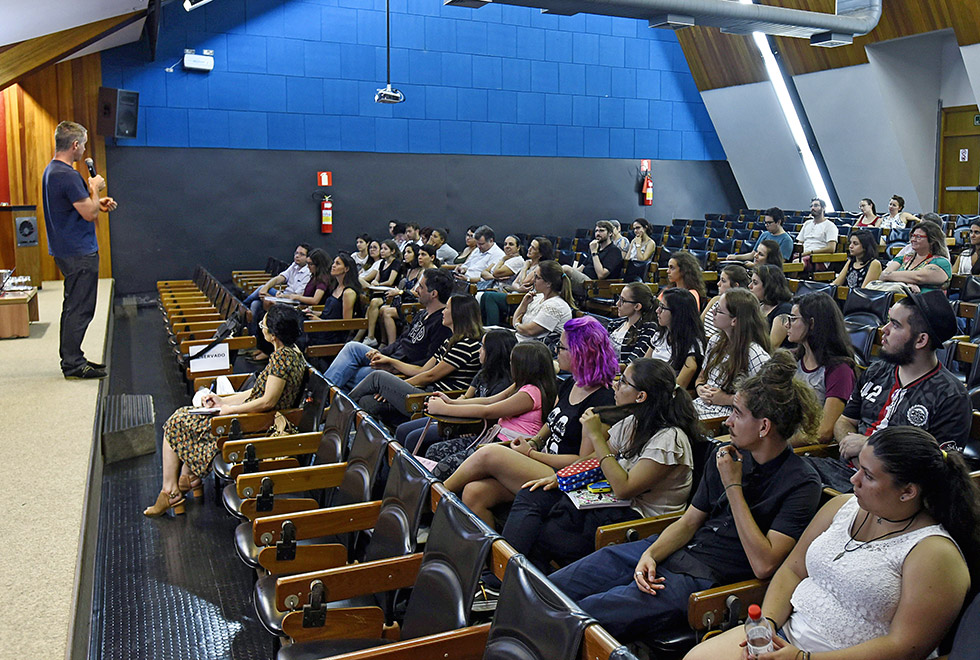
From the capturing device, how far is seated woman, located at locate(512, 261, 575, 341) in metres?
5.31

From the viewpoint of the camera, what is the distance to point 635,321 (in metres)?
4.57

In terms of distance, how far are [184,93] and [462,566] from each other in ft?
36.0

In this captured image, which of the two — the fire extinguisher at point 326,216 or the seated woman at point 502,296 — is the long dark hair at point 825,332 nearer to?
the seated woman at point 502,296

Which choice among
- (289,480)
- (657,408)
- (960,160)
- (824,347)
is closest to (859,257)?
(824,347)

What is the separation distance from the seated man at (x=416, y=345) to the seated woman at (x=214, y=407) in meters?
0.98

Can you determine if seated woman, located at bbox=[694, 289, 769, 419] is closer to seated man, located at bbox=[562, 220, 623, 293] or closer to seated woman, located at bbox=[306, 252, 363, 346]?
seated woman, located at bbox=[306, 252, 363, 346]

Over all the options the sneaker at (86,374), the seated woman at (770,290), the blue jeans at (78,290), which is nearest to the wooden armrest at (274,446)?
the blue jeans at (78,290)

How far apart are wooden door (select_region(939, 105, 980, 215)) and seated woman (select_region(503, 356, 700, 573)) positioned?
1235 centimetres

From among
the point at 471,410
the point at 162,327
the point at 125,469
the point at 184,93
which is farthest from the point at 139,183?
the point at 471,410

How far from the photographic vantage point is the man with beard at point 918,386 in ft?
8.80

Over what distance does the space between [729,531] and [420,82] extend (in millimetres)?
11622

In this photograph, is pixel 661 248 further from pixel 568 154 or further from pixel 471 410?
pixel 471 410

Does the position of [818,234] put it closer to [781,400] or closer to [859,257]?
[859,257]

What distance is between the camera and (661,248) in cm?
1067
